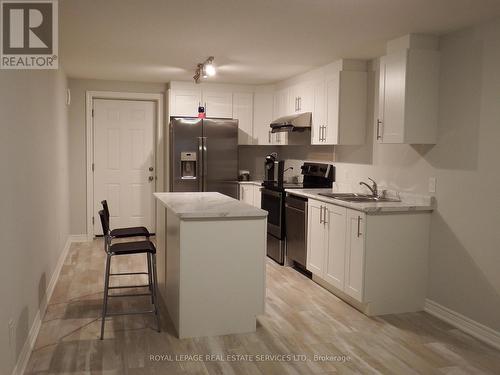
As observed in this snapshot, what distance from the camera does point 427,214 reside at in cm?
392

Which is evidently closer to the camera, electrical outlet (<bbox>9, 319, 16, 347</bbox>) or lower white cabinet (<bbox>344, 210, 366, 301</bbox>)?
electrical outlet (<bbox>9, 319, 16, 347</bbox>)

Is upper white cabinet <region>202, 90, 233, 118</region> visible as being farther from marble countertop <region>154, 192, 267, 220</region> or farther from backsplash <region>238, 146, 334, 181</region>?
marble countertop <region>154, 192, 267, 220</region>

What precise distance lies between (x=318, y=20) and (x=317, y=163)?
2474mm

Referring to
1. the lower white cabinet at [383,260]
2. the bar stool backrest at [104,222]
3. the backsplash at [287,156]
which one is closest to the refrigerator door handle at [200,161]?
the backsplash at [287,156]

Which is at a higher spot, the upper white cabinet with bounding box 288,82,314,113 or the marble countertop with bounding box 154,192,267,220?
the upper white cabinet with bounding box 288,82,314,113

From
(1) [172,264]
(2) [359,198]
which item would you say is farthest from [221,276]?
(2) [359,198]

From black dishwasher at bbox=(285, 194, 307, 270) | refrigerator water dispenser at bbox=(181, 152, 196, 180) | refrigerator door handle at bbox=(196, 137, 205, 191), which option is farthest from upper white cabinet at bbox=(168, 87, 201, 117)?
black dishwasher at bbox=(285, 194, 307, 270)

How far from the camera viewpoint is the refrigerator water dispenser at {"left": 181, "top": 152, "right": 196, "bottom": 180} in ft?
20.4

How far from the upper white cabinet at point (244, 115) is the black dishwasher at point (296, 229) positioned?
1.77m

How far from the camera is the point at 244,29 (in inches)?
147

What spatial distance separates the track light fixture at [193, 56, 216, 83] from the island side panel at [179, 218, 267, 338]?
2135 millimetres

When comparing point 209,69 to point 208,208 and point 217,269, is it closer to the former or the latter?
point 208,208

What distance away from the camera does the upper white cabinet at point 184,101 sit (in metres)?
6.39

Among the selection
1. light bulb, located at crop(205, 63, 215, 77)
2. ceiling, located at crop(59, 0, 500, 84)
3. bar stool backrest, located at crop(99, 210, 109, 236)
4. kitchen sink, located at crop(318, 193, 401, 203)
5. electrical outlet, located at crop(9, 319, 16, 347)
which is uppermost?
ceiling, located at crop(59, 0, 500, 84)
